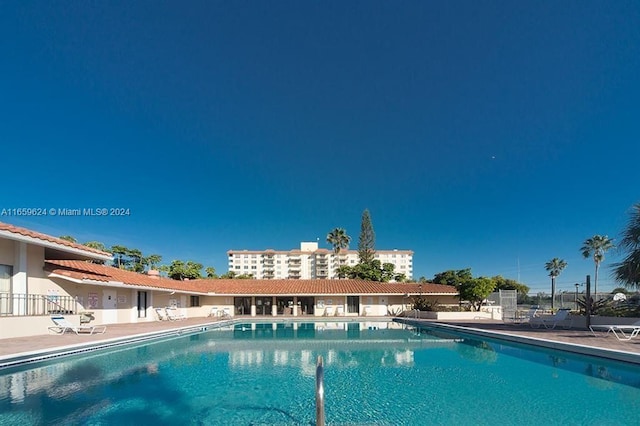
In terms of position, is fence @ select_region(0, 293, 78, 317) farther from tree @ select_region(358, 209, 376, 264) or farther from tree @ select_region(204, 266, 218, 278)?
tree @ select_region(358, 209, 376, 264)

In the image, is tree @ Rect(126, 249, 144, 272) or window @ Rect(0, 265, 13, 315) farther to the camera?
tree @ Rect(126, 249, 144, 272)

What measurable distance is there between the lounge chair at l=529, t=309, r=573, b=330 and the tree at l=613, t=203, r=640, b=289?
2.80 meters

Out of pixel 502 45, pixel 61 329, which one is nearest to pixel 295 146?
pixel 502 45

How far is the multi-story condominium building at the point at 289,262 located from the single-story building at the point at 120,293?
67.5m

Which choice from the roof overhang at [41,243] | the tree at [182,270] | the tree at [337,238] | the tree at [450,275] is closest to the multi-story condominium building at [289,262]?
the tree at [337,238]

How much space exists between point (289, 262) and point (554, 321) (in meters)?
88.7

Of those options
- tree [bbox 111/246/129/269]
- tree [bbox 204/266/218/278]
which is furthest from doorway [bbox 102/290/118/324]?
tree [bbox 111/246/129/269]

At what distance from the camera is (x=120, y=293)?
19.9 m

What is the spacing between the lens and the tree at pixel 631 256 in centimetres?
1659

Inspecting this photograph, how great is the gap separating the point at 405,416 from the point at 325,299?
25.8 meters

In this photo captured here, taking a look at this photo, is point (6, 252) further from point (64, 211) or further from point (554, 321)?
point (554, 321)

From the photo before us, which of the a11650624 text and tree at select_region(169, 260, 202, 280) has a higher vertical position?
the a11650624 text

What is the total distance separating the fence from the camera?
496 inches

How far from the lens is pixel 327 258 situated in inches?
4001
